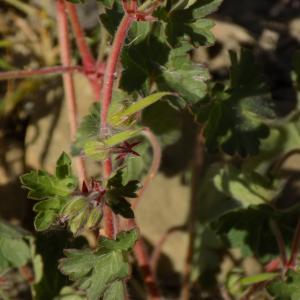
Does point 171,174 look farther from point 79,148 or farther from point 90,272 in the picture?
point 90,272

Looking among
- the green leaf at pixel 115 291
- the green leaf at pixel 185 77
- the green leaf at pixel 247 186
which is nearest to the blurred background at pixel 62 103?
the green leaf at pixel 247 186

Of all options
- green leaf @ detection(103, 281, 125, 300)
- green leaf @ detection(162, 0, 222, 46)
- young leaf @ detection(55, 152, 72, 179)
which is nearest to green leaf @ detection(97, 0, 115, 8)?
green leaf @ detection(162, 0, 222, 46)

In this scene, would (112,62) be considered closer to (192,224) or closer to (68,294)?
(68,294)

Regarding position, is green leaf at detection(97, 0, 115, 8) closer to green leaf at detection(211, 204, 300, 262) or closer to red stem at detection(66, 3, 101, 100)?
red stem at detection(66, 3, 101, 100)

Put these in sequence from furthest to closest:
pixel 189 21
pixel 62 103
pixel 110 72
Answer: pixel 62 103 → pixel 189 21 → pixel 110 72

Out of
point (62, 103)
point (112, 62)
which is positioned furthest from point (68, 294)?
point (62, 103)

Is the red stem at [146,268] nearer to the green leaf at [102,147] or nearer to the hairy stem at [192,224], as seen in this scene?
the hairy stem at [192,224]

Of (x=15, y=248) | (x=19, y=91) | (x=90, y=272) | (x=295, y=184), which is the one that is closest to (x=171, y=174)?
(x=295, y=184)
